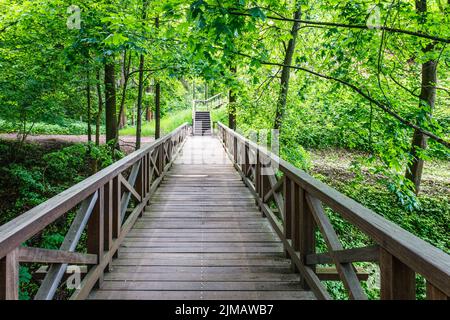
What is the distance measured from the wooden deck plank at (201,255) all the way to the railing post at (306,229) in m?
0.35

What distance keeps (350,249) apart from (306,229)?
2.89 feet

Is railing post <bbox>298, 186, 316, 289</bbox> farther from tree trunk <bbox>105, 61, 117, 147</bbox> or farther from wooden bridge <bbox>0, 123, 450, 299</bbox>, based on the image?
tree trunk <bbox>105, 61, 117, 147</bbox>

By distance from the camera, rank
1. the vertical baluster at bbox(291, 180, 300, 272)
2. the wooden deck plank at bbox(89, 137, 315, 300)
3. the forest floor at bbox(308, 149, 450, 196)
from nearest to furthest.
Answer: the wooden deck plank at bbox(89, 137, 315, 300)
the vertical baluster at bbox(291, 180, 300, 272)
the forest floor at bbox(308, 149, 450, 196)

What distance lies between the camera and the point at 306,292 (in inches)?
112

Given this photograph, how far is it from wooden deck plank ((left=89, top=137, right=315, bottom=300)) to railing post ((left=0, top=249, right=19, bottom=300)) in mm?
1345

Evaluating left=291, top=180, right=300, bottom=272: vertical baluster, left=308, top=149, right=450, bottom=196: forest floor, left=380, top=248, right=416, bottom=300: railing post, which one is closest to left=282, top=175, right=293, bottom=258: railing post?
left=291, top=180, right=300, bottom=272: vertical baluster

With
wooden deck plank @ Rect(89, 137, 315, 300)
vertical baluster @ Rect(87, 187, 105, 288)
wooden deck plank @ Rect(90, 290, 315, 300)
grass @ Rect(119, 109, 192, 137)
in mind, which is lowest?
wooden deck plank @ Rect(90, 290, 315, 300)

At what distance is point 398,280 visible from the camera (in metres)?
1.48

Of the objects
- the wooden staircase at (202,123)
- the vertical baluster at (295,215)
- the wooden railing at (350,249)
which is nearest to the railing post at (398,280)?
the wooden railing at (350,249)

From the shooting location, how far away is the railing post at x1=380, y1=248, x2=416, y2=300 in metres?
1.45

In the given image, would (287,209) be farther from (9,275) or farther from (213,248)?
(9,275)

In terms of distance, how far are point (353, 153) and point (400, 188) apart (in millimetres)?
10666
